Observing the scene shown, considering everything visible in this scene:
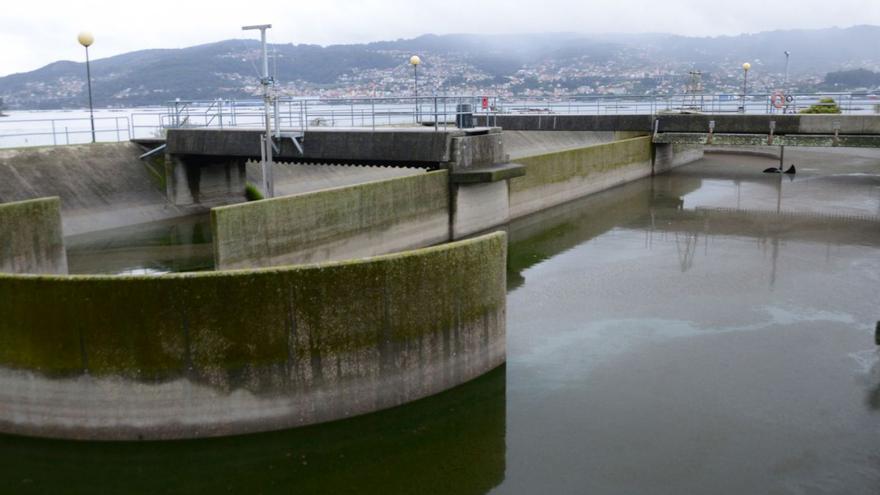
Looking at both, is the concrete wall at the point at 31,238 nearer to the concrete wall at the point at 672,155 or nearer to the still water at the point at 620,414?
the still water at the point at 620,414

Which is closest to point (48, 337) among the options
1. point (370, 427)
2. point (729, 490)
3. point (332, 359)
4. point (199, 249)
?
point (332, 359)

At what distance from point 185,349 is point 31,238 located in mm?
8709

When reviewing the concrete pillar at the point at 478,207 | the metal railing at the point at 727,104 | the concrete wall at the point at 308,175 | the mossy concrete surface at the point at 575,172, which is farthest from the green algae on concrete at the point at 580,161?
the metal railing at the point at 727,104

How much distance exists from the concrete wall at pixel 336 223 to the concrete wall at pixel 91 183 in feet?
29.5

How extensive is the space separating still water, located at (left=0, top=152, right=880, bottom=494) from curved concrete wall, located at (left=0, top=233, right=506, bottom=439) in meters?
0.32

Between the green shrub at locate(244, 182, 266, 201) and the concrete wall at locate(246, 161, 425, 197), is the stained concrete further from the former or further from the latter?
the green shrub at locate(244, 182, 266, 201)

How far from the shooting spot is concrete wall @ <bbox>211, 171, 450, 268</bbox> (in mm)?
17141

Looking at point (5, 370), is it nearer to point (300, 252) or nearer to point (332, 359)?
point (332, 359)

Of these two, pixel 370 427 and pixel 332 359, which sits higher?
pixel 332 359

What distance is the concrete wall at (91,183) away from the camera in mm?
24203

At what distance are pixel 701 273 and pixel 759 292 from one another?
6.64ft

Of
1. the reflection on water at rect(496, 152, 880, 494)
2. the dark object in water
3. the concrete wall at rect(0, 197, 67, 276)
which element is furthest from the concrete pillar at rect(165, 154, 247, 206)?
the dark object in water

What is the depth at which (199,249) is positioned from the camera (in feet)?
74.3

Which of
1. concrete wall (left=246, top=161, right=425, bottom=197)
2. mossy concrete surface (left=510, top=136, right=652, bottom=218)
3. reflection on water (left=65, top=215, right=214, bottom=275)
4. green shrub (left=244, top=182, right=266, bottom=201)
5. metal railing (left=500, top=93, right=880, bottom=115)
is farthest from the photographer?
metal railing (left=500, top=93, right=880, bottom=115)
